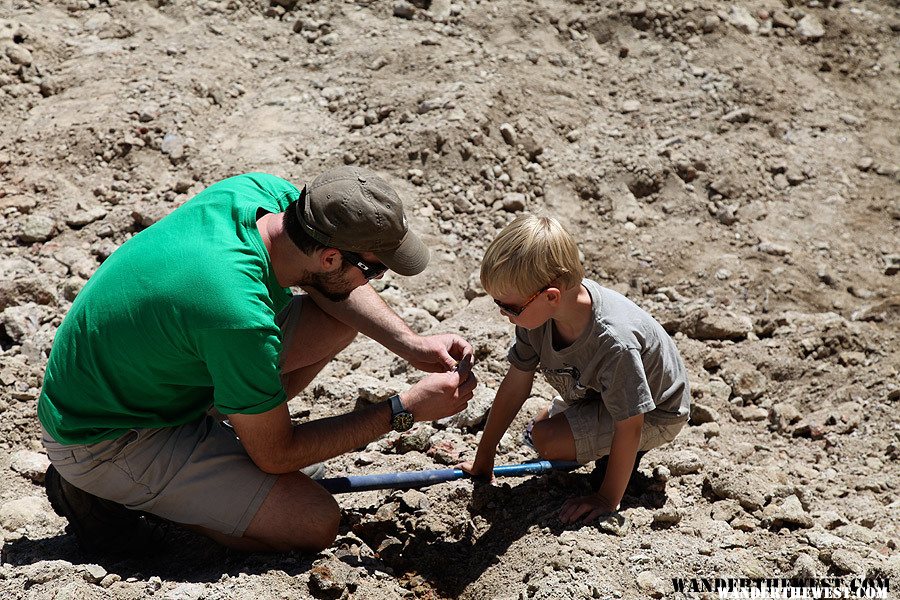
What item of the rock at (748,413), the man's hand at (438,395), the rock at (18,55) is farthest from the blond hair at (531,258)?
the rock at (18,55)

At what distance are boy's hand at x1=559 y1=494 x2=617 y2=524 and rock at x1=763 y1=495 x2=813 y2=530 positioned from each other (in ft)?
2.21

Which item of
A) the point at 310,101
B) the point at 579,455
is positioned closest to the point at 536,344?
the point at 579,455

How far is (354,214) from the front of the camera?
3004 mm

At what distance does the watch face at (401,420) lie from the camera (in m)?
3.32

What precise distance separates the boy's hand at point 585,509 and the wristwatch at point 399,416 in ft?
2.35

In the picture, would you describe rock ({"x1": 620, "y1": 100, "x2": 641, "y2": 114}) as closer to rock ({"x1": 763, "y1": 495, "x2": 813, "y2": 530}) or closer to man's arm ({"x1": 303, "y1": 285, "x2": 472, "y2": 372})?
man's arm ({"x1": 303, "y1": 285, "x2": 472, "y2": 372})

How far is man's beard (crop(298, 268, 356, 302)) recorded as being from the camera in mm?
3182

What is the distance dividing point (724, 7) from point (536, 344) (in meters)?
5.22

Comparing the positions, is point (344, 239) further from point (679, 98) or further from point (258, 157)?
point (679, 98)

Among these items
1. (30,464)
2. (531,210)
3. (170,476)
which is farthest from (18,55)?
(170,476)

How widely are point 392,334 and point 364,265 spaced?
2.09 feet

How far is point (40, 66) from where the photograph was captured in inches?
251

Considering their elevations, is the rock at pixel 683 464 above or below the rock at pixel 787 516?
below

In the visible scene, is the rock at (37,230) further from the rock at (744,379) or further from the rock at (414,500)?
the rock at (744,379)
